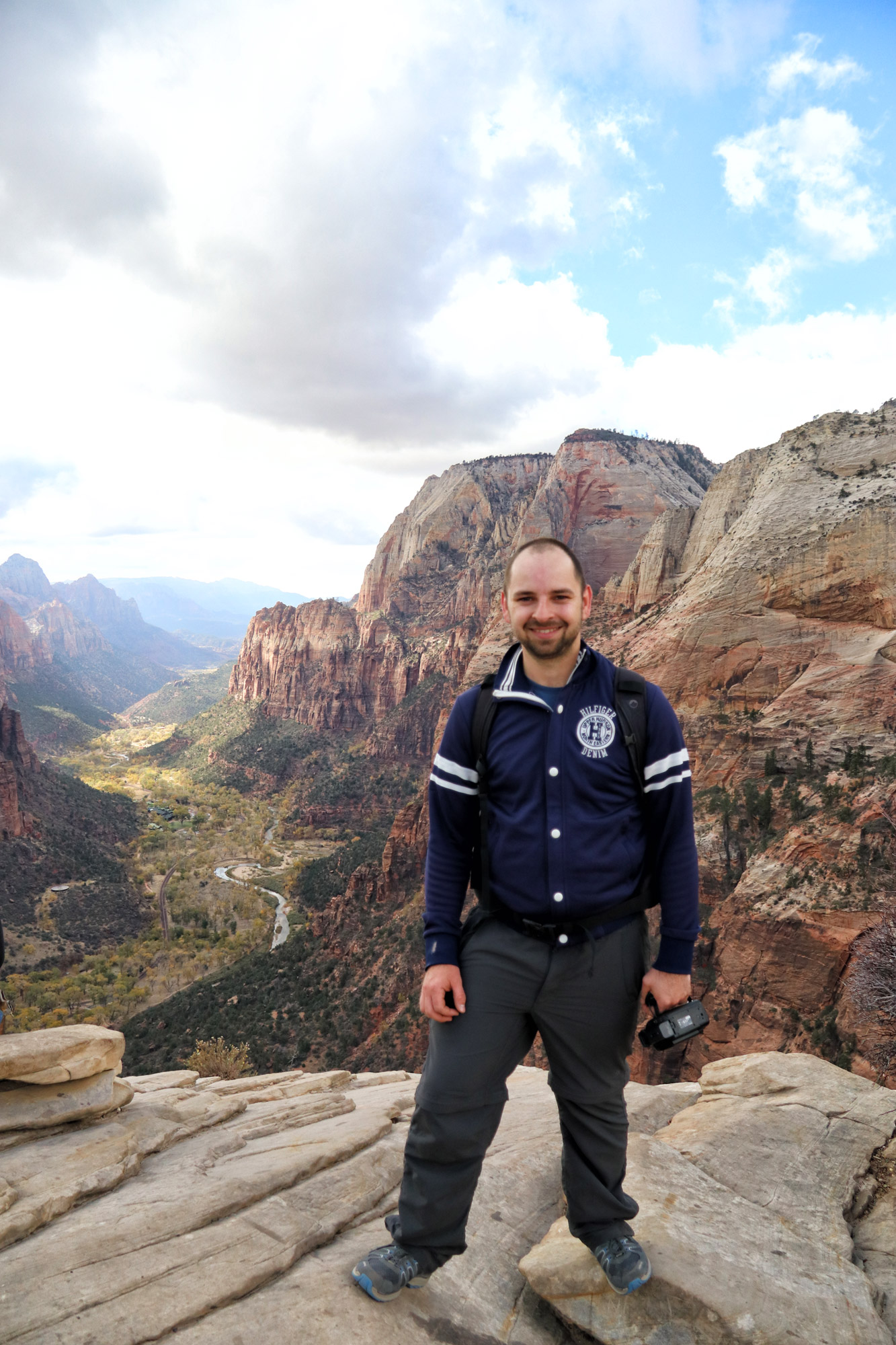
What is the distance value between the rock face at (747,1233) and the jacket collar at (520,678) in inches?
119

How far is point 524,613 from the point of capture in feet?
10.5

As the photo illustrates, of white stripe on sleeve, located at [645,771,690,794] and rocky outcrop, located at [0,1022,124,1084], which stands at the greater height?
white stripe on sleeve, located at [645,771,690,794]

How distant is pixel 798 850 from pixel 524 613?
14.6 metres

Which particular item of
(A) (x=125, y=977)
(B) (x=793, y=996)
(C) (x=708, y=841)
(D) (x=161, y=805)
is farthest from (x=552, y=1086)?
(D) (x=161, y=805)

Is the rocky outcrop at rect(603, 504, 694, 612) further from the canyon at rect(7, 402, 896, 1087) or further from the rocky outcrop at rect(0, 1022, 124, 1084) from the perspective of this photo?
the rocky outcrop at rect(0, 1022, 124, 1084)

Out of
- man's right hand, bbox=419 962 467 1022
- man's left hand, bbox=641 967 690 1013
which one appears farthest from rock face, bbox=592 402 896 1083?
man's right hand, bbox=419 962 467 1022

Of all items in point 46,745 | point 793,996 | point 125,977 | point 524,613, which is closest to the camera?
point 524,613

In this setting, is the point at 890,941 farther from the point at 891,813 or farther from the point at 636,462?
the point at 636,462

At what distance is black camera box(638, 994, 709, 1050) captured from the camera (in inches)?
121

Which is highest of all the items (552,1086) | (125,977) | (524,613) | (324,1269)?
(524,613)

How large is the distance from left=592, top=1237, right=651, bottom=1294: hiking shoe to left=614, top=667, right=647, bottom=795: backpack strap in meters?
2.35

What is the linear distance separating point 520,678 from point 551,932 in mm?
1281

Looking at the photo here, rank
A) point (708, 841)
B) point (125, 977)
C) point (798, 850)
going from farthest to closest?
point (125, 977) < point (708, 841) < point (798, 850)

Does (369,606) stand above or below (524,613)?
above
